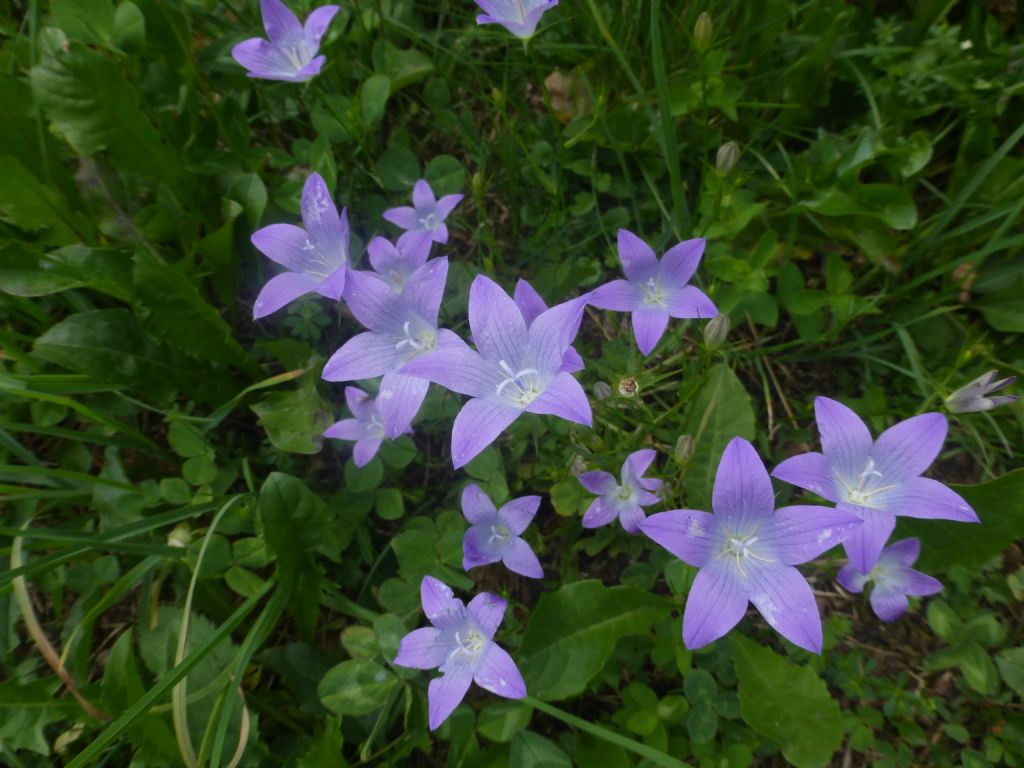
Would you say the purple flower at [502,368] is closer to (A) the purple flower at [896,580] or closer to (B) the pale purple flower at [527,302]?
(B) the pale purple flower at [527,302]

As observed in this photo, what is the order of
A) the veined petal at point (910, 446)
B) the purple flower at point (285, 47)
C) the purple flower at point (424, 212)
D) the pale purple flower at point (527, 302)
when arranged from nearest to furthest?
the veined petal at point (910, 446)
the pale purple flower at point (527, 302)
the purple flower at point (285, 47)
the purple flower at point (424, 212)

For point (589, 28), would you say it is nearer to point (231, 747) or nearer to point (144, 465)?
point (144, 465)

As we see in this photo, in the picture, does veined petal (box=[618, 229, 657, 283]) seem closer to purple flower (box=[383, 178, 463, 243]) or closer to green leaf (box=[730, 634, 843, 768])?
purple flower (box=[383, 178, 463, 243])

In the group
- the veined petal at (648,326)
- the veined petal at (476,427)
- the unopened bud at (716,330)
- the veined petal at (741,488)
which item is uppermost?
the veined petal at (476,427)

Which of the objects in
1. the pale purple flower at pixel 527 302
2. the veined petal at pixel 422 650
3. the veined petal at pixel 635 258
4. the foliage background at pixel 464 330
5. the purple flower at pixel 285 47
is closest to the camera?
the pale purple flower at pixel 527 302

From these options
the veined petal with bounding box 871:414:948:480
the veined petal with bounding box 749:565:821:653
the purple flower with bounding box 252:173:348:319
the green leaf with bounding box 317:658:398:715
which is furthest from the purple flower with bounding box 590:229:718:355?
the green leaf with bounding box 317:658:398:715

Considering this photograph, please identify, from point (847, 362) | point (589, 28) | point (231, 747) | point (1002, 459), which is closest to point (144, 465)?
point (231, 747)

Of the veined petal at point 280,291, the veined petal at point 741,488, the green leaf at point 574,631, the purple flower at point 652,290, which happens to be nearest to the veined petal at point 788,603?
the veined petal at point 741,488

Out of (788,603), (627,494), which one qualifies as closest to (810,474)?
(788,603)

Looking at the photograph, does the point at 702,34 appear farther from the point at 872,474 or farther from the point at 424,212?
the point at 872,474
